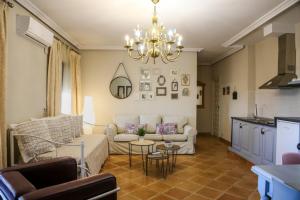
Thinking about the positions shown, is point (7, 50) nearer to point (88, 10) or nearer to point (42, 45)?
point (42, 45)

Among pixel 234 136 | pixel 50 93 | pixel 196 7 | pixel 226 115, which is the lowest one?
pixel 234 136

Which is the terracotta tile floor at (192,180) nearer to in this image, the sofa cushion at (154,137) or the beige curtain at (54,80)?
the sofa cushion at (154,137)

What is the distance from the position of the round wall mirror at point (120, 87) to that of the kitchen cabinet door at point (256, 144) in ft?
10.3

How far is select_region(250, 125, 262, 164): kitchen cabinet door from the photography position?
13.6 feet

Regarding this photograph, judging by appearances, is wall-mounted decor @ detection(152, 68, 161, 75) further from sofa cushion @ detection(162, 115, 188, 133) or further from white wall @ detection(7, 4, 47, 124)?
white wall @ detection(7, 4, 47, 124)

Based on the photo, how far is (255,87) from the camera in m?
5.32

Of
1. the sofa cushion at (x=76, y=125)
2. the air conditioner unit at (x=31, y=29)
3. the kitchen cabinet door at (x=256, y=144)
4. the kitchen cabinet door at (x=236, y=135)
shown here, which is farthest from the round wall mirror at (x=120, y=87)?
the kitchen cabinet door at (x=256, y=144)

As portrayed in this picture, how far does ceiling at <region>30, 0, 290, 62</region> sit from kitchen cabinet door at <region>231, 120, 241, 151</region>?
201 cm

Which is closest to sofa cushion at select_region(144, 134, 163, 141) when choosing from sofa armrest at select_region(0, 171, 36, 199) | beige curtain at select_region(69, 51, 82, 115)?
beige curtain at select_region(69, 51, 82, 115)

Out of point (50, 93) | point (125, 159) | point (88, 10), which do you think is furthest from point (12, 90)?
point (125, 159)

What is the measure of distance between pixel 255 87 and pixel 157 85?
8.07 feet

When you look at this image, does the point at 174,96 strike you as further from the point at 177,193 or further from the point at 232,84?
the point at 177,193

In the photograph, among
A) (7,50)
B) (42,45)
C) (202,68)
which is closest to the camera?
(7,50)

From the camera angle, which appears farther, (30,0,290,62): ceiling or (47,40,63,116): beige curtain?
(47,40,63,116): beige curtain
